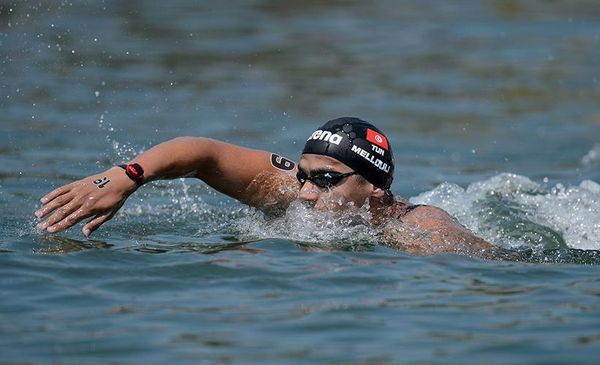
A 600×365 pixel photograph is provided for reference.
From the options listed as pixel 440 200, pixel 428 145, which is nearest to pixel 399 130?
pixel 428 145

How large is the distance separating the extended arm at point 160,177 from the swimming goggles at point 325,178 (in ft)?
1.68

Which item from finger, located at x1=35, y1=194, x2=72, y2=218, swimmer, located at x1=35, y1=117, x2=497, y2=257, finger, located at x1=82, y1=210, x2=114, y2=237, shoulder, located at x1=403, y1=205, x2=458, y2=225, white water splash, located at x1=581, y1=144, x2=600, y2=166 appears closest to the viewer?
finger, located at x1=35, y1=194, x2=72, y2=218

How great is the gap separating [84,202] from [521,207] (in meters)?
5.12

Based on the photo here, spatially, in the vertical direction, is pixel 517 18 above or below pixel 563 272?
above

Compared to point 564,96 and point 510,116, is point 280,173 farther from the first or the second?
point 564,96

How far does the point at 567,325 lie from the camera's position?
6812 millimetres

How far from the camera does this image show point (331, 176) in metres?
8.71

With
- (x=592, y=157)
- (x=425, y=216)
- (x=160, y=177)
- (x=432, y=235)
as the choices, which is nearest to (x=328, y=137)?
(x=425, y=216)

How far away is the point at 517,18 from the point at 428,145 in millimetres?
10190

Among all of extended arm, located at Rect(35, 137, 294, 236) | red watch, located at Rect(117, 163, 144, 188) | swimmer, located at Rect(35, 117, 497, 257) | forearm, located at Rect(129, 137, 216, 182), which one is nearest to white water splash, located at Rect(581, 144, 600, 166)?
swimmer, located at Rect(35, 117, 497, 257)

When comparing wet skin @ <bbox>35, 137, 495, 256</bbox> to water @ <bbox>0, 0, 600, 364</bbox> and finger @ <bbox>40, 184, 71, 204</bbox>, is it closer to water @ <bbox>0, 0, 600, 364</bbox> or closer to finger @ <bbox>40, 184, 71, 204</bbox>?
finger @ <bbox>40, 184, 71, 204</bbox>

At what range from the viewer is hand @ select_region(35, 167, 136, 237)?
302 inches

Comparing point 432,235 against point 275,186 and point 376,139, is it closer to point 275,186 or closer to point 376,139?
point 376,139

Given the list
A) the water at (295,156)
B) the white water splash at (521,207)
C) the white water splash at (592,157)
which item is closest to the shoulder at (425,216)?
the water at (295,156)
